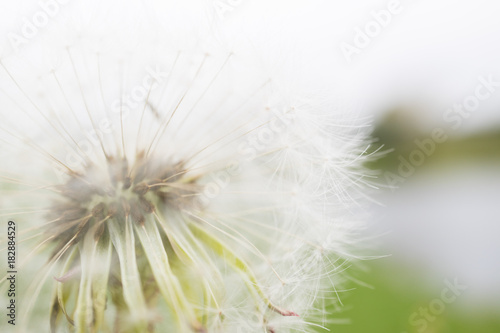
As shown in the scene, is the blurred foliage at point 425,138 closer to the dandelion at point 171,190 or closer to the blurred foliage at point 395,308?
the blurred foliage at point 395,308

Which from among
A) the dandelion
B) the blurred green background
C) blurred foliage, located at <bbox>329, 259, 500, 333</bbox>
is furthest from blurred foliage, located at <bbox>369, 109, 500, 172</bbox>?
→ the dandelion

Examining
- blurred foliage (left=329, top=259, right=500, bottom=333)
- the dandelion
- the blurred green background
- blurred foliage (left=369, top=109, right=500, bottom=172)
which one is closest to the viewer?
the dandelion

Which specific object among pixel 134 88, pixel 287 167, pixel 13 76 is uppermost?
pixel 13 76

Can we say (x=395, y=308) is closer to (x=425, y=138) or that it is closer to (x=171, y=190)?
(x=171, y=190)

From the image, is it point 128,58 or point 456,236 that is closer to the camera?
point 128,58

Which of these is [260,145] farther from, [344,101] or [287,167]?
[344,101]

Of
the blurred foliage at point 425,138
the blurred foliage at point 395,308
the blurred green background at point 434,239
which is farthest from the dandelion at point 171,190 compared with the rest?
the blurred foliage at point 425,138

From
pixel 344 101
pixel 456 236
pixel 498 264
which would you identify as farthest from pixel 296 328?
pixel 456 236

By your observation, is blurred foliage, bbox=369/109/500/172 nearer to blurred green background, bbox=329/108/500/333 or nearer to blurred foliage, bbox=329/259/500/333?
blurred green background, bbox=329/108/500/333
